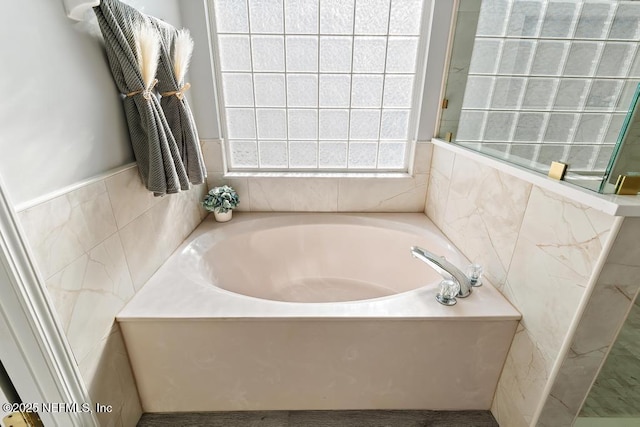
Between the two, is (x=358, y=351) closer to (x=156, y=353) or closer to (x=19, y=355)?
(x=156, y=353)

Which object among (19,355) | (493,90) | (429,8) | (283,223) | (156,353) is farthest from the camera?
(283,223)

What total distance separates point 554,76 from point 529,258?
0.81 m

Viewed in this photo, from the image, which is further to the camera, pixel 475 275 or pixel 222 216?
pixel 222 216

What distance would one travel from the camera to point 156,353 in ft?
3.53

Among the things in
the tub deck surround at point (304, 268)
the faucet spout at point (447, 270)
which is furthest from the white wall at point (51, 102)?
the faucet spout at point (447, 270)

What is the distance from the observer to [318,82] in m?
1.70

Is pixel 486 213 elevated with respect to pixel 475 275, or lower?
elevated

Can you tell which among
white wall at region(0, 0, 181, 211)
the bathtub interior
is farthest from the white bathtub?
white wall at region(0, 0, 181, 211)

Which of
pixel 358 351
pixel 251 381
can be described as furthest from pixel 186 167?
pixel 358 351

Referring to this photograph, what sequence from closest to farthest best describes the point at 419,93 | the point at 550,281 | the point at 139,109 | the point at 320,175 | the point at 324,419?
the point at 550,281 → the point at 139,109 → the point at 324,419 → the point at 419,93 → the point at 320,175

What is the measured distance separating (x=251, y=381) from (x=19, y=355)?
70 centimetres

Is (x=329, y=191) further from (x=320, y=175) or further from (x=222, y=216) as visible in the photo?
(x=222, y=216)

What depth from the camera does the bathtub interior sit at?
168cm

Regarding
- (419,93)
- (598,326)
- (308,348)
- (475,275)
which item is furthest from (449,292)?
(419,93)
